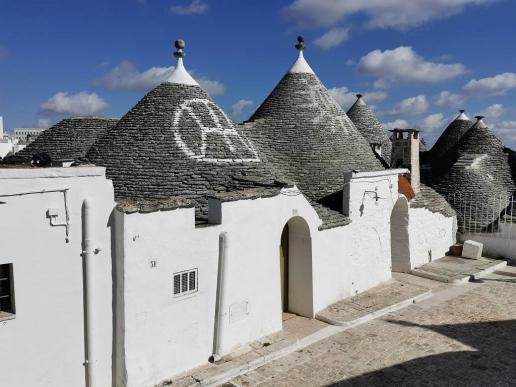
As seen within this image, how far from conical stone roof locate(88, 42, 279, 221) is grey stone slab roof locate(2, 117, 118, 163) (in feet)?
15.6

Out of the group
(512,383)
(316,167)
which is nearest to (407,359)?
(512,383)

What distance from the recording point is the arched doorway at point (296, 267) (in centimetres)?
1095

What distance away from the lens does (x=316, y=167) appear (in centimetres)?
1356

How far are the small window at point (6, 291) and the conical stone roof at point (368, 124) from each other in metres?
17.9

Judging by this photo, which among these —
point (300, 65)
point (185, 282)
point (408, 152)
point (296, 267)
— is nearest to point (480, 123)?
point (408, 152)

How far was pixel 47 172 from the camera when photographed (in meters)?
6.48

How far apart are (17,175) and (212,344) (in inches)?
187

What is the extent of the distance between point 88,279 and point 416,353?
22.4 ft

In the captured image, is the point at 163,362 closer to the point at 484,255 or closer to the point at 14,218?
the point at 14,218

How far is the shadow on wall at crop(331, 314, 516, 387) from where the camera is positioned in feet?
26.9

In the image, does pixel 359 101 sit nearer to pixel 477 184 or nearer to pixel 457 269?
pixel 477 184

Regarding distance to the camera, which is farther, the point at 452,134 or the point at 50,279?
the point at 452,134

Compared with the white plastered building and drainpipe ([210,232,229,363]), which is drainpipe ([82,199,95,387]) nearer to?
the white plastered building

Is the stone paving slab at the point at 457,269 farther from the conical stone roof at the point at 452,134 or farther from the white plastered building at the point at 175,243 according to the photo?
the conical stone roof at the point at 452,134
